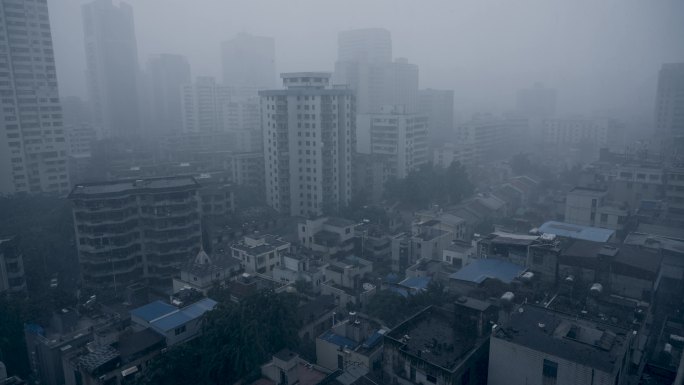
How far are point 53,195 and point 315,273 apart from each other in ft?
61.0

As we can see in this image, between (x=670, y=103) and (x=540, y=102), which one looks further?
(x=540, y=102)

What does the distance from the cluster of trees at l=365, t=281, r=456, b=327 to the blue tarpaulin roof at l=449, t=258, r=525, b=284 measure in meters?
0.70

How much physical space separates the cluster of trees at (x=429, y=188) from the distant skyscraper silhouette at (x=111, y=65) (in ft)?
119

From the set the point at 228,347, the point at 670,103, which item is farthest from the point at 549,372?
the point at 670,103

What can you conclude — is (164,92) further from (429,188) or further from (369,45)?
(429,188)

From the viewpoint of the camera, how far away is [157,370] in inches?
366

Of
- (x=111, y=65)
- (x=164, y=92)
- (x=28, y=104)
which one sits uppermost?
(x=111, y=65)

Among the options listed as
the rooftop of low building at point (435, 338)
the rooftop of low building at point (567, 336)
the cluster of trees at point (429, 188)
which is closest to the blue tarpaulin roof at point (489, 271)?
the rooftop of low building at point (435, 338)

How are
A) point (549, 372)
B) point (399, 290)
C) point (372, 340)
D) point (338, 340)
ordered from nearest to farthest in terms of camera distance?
point (549, 372) → point (372, 340) → point (338, 340) → point (399, 290)

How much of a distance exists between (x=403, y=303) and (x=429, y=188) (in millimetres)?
13520

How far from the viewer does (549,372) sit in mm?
7336

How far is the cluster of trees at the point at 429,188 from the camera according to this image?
79.2ft

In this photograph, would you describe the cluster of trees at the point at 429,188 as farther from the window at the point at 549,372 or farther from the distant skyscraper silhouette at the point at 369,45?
the distant skyscraper silhouette at the point at 369,45

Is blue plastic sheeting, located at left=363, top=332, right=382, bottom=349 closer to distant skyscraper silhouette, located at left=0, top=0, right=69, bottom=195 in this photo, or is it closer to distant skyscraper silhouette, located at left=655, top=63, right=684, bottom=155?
distant skyscraper silhouette, located at left=0, top=0, right=69, bottom=195
